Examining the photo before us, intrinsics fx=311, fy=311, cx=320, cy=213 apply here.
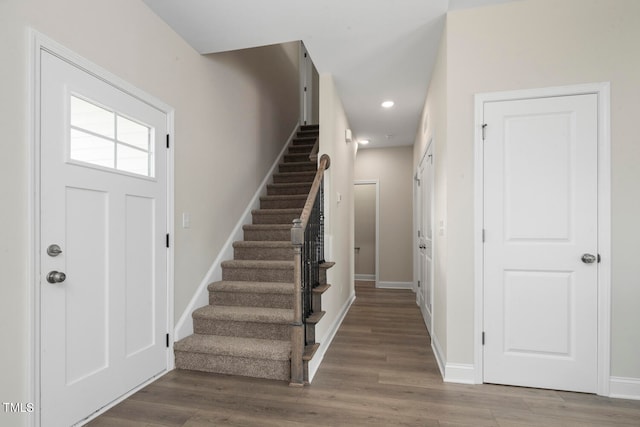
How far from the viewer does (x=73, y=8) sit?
178 centimetres

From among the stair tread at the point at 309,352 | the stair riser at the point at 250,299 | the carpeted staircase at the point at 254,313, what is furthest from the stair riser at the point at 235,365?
the stair riser at the point at 250,299

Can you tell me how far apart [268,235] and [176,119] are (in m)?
1.53

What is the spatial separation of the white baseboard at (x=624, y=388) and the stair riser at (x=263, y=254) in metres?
2.66

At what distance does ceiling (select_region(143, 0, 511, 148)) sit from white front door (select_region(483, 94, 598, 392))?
2.88 ft

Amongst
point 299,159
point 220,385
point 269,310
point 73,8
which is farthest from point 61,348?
point 299,159

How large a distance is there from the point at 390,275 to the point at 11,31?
576cm

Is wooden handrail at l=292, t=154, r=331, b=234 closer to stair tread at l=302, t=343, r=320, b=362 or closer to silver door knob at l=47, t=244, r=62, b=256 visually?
stair tread at l=302, t=343, r=320, b=362

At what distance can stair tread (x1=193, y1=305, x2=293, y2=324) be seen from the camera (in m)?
2.55

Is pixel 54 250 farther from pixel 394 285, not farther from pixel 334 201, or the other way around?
pixel 394 285

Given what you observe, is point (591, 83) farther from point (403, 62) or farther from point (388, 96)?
point (388, 96)

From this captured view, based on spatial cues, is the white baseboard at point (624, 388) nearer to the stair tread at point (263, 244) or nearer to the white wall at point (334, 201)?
the white wall at point (334, 201)

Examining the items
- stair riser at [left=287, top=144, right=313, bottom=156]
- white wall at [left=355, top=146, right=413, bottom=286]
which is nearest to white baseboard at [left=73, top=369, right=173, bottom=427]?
stair riser at [left=287, top=144, right=313, bottom=156]

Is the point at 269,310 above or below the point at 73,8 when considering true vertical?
below

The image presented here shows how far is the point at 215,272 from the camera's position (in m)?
3.10
